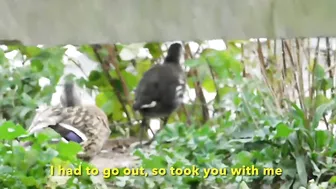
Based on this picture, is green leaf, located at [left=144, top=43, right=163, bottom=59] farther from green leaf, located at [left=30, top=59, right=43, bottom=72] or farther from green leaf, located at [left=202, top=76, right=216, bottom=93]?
green leaf, located at [left=30, top=59, right=43, bottom=72]

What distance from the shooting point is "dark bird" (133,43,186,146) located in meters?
1.13

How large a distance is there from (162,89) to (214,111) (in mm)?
215

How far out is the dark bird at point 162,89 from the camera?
113 cm

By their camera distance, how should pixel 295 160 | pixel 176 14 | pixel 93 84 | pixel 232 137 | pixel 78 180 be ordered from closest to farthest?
pixel 176 14 → pixel 78 180 → pixel 295 160 → pixel 232 137 → pixel 93 84

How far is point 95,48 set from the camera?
4.23 ft

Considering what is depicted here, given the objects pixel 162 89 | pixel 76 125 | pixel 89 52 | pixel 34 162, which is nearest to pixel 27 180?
pixel 34 162

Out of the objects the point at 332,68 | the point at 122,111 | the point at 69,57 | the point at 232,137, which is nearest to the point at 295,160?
the point at 232,137

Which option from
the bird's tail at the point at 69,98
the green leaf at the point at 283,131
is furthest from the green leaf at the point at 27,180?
the green leaf at the point at 283,131

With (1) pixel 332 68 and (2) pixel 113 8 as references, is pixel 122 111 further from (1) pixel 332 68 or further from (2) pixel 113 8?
(2) pixel 113 8

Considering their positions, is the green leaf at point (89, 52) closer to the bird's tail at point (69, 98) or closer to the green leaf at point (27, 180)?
the bird's tail at point (69, 98)

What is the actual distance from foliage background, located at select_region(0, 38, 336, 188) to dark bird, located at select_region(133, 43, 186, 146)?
3 centimetres

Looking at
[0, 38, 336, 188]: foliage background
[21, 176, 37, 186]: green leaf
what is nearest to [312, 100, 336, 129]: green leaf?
[0, 38, 336, 188]: foliage background

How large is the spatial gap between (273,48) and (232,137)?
259 millimetres

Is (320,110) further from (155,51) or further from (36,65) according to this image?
(36,65)
